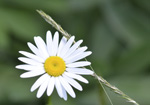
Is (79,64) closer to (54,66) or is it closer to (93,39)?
(54,66)

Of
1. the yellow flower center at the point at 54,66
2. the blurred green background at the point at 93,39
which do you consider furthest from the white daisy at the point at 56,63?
the blurred green background at the point at 93,39

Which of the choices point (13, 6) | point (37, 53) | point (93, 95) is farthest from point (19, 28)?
point (37, 53)

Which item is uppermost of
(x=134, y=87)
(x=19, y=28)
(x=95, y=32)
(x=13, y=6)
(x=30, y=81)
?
(x=13, y=6)

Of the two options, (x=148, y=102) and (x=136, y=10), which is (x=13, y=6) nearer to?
(x=136, y=10)

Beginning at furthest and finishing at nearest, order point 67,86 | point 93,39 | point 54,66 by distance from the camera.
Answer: point 93,39
point 54,66
point 67,86

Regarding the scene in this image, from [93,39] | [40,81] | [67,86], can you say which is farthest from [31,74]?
[93,39]

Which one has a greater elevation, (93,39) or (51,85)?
(93,39)
